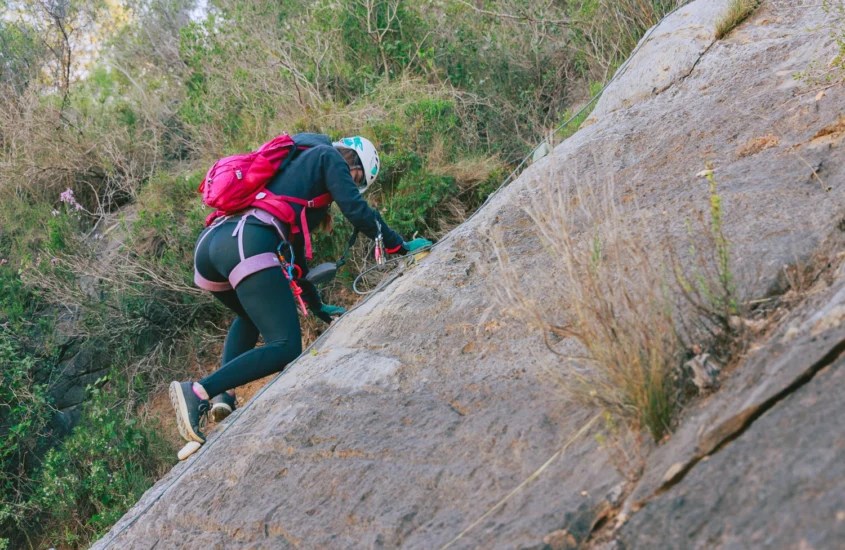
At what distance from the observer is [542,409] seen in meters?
2.77

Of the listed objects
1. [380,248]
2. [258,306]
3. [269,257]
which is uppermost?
[269,257]

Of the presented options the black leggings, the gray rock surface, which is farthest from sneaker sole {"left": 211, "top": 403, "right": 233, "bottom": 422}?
the gray rock surface

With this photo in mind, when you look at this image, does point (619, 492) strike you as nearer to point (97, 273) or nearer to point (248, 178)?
point (248, 178)

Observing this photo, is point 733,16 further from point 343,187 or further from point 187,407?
point 187,407

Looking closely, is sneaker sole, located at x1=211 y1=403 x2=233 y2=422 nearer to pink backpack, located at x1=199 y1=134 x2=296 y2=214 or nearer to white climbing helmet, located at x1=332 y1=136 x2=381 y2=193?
pink backpack, located at x1=199 y1=134 x2=296 y2=214

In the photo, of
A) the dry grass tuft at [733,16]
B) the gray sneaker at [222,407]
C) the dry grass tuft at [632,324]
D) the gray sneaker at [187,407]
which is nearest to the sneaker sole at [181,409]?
the gray sneaker at [187,407]

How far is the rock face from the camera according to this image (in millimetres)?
1957

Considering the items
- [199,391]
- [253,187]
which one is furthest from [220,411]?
[253,187]

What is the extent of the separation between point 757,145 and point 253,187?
259 centimetres

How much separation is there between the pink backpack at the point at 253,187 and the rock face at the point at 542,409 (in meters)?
0.72

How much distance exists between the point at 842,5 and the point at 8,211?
7.79 m

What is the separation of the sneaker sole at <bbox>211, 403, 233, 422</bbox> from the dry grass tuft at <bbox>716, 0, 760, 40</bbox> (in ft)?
13.6

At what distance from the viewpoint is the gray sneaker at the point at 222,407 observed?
166 inches

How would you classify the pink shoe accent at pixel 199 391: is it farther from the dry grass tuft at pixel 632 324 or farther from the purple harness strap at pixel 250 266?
the dry grass tuft at pixel 632 324
